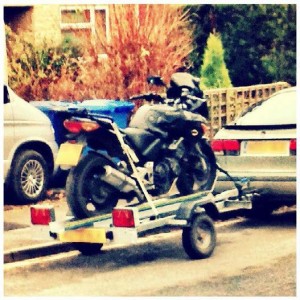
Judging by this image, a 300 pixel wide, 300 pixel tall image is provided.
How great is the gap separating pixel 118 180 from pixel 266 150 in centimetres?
156

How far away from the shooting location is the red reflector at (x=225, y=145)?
8.24 metres

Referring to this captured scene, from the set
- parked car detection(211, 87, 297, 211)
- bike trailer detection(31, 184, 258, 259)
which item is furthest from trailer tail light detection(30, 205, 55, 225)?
parked car detection(211, 87, 297, 211)

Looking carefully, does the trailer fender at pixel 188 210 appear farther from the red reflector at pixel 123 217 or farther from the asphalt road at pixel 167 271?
the red reflector at pixel 123 217

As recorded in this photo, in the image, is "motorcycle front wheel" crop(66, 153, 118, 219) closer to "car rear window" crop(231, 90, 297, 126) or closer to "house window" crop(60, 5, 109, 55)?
"house window" crop(60, 5, 109, 55)

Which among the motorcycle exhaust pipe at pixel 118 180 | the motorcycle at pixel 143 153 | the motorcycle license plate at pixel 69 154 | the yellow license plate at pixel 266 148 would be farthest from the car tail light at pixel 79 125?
the yellow license plate at pixel 266 148

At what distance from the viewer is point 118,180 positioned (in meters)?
7.19

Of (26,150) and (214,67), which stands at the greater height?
(214,67)

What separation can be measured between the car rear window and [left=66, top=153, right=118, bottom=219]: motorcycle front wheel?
1.72 m

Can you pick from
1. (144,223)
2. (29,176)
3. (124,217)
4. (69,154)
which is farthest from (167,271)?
(29,176)

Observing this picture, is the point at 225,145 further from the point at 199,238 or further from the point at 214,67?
the point at 199,238

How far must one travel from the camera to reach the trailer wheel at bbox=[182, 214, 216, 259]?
7320 millimetres

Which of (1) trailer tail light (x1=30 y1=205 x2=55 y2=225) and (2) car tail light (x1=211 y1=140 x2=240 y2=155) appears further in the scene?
(2) car tail light (x1=211 y1=140 x2=240 y2=155)

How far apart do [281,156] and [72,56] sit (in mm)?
2059

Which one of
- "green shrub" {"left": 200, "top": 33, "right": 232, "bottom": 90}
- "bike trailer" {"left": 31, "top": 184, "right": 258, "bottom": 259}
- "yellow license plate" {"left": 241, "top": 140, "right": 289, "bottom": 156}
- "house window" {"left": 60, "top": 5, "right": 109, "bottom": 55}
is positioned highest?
"house window" {"left": 60, "top": 5, "right": 109, "bottom": 55}
